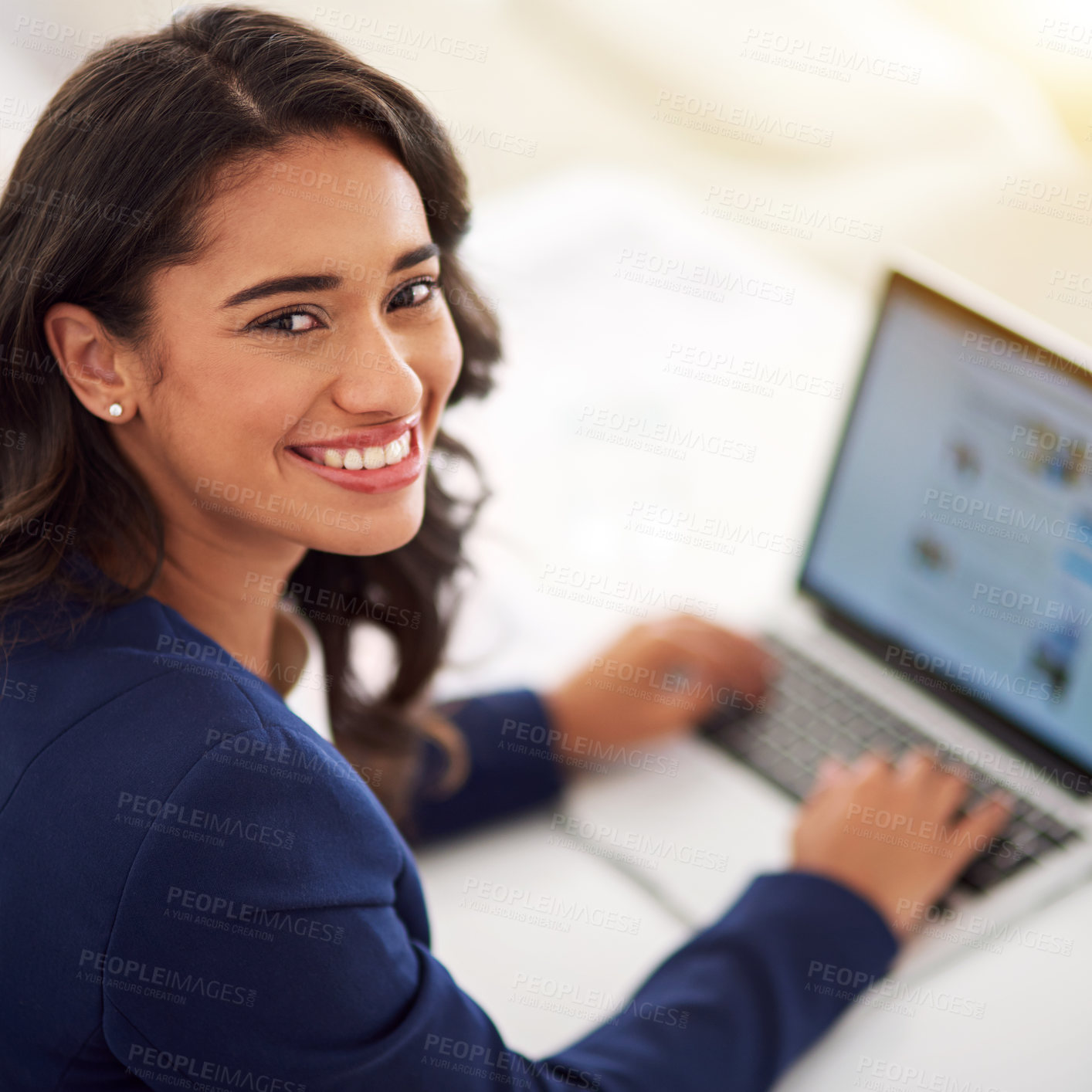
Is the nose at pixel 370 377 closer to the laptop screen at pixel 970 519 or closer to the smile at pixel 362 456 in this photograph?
the smile at pixel 362 456

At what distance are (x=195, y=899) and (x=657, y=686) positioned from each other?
0.61 meters

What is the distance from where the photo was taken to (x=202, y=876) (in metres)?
0.67

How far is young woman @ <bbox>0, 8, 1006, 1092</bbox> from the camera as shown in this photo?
2.27 feet

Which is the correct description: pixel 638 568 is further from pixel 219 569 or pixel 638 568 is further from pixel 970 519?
pixel 219 569

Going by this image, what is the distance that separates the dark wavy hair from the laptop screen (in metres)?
0.48

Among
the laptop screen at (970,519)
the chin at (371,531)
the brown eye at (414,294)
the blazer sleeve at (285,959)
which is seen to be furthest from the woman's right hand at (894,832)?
the brown eye at (414,294)

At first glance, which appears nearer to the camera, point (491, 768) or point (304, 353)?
point (304, 353)

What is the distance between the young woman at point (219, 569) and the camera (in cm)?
69

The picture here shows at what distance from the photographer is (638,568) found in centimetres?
133

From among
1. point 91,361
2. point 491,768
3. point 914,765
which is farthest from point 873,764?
point 91,361

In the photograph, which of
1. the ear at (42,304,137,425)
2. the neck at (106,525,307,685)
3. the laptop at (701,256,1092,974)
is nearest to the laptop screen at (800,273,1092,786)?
the laptop at (701,256,1092,974)

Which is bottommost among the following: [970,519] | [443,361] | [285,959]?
[285,959]

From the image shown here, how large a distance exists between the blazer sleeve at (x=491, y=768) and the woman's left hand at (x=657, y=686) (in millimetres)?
35

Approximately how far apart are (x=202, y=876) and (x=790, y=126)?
1.96 metres
